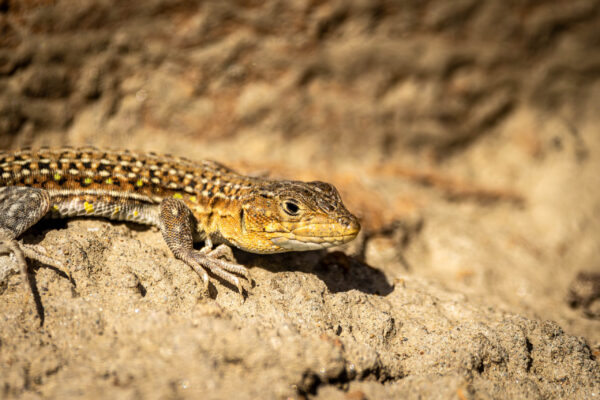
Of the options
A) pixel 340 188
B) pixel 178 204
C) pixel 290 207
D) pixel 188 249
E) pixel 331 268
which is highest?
pixel 290 207

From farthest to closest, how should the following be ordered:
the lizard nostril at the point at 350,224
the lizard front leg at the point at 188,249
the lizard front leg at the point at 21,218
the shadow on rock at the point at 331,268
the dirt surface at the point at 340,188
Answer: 1. the shadow on rock at the point at 331,268
2. the lizard front leg at the point at 188,249
3. the lizard nostril at the point at 350,224
4. the lizard front leg at the point at 21,218
5. the dirt surface at the point at 340,188

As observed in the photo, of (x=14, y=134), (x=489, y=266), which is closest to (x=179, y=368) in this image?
(x=14, y=134)

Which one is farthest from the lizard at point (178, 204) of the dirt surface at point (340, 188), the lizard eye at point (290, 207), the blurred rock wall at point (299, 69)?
the blurred rock wall at point (299, 69)

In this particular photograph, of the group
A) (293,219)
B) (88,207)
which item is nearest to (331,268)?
(293,219)

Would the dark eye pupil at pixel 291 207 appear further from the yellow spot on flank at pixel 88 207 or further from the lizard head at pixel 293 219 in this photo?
the yellow spot on flank at pixel 88 207

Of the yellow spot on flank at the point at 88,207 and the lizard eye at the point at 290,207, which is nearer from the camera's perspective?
the lizard eye at the point at 290,207

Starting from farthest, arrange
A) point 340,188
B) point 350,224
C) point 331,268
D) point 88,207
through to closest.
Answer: point 340,188 < point 331,268 < point 88,207 < point 350,224

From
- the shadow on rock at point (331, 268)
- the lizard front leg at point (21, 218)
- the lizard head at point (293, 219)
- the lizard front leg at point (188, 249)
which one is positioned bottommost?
the shadow on rock at point (331, 268)

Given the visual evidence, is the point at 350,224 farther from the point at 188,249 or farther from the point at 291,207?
the point at 188,249
